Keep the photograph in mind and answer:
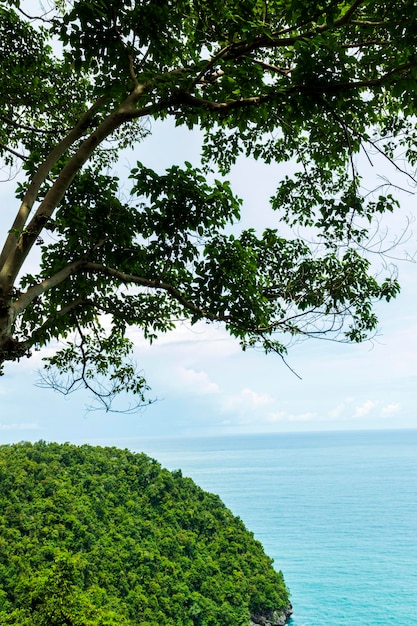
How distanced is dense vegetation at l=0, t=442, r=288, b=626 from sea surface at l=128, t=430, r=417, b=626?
8786 mm

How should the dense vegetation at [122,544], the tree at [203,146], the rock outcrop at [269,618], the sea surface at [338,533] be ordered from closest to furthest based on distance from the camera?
the tree at [203,146] < the dense vegetation at [122,544] < the rock outcrop at [269,618] < the sea surface at [338,533]

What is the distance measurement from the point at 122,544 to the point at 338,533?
39.5m

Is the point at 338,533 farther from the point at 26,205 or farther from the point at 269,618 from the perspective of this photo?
the point at 26,205

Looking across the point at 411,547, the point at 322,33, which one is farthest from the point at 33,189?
the point at 411,547

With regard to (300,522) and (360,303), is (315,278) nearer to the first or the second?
(360,303)

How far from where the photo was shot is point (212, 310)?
566cm

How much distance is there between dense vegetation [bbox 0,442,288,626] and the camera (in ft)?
91.6

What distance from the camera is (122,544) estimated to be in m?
33.4

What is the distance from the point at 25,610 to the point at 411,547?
153 feet

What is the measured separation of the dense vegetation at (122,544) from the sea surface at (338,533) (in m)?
8.79

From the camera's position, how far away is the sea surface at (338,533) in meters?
42.9

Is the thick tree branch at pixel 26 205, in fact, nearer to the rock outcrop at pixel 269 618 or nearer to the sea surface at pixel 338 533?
the rock outcrop at pixel 269 618

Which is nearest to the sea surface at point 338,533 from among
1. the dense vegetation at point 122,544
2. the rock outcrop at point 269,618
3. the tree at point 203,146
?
the rock outcrop at point 269,618

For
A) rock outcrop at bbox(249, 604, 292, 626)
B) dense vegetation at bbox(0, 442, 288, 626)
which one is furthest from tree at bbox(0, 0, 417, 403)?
rock outcrop at bbox(249, 604, 292, 626)
